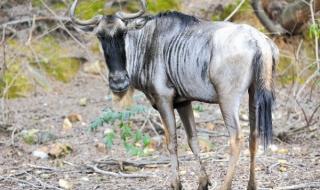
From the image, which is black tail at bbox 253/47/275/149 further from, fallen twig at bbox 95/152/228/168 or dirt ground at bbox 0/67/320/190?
fallen twig at bbox 95/152/228/168

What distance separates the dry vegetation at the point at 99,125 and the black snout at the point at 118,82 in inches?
54.9

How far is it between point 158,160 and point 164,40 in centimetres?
222

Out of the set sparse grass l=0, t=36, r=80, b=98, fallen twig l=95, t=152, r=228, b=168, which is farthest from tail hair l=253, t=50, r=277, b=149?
sparse grass l=0, t=36, r=80, b=98

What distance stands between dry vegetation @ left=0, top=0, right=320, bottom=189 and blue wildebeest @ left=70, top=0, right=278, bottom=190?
3.10 feet

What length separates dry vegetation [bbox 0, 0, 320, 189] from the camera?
787cm

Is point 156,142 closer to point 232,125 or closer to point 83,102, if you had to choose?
point 83,102

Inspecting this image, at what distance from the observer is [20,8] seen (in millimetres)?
13797

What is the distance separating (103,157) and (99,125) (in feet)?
2.75

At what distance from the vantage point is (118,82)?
21.2 feet

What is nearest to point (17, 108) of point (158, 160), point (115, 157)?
point (115, 157)

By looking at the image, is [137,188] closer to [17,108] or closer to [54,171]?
[54,171]

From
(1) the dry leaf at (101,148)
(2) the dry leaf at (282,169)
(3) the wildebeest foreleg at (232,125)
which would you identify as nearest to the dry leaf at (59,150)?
(1) the dry leaf at (101,148)

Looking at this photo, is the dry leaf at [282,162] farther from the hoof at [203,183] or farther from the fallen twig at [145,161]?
the hoof at [203,183]

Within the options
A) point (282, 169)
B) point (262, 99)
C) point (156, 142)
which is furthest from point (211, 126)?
point (262, 99)
